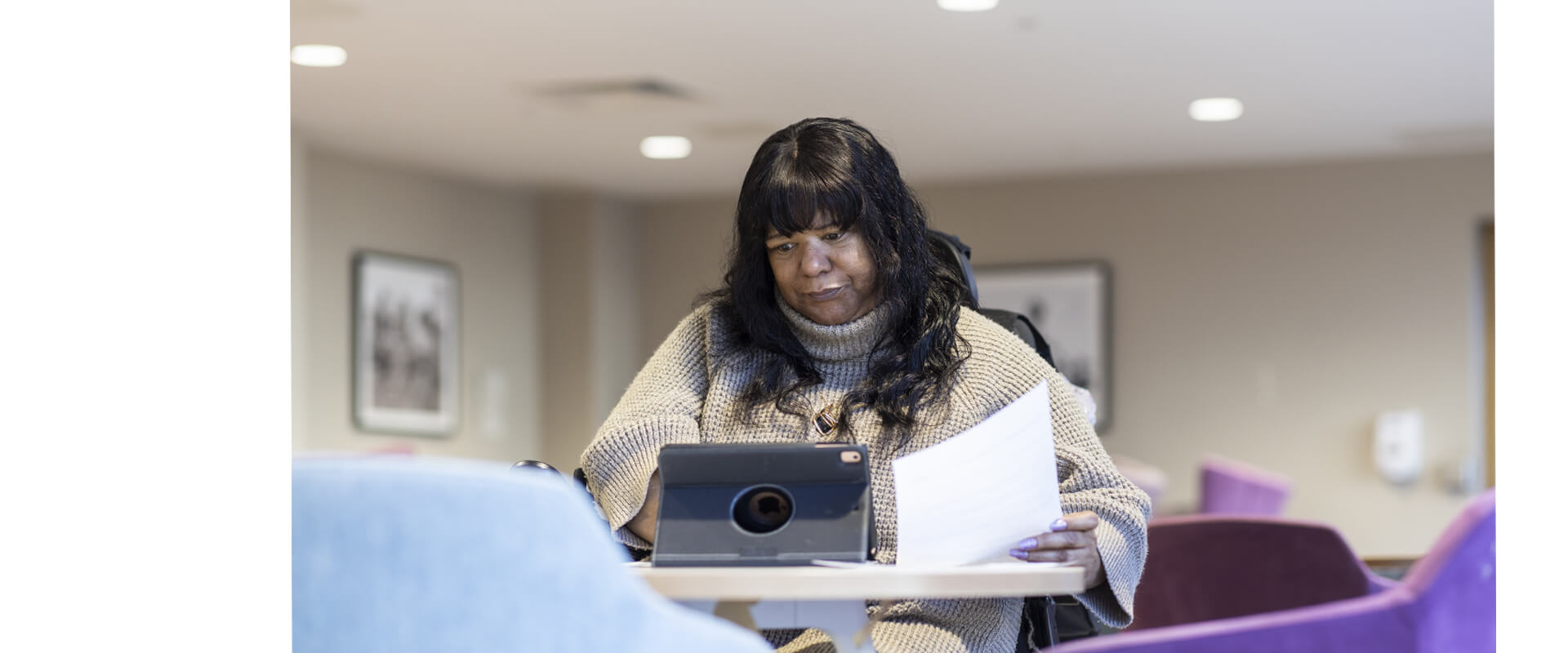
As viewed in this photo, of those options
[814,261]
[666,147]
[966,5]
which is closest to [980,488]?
[814,261]

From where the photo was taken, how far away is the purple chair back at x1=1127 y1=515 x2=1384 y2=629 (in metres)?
2.73

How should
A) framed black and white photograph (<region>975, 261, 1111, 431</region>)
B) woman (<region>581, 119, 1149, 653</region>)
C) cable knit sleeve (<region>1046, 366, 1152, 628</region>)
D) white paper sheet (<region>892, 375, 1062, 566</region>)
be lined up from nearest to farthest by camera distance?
white paper sheet (<region>892, 375, 1062, 566</region>)
cable knit sleeve (<region>1046, 366, 1152, 628</region>)
woman (<region>581, 119, 1149, 653</region>)
framed black and white photograph (<region>975, 261, 1111, 431</region>)

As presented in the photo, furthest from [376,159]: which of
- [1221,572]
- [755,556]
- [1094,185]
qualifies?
[755,556]

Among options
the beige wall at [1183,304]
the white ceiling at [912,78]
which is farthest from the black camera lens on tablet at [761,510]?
the beige wall at [1183,304]

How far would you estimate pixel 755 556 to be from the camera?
1421 mm

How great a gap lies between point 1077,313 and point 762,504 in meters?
6.98

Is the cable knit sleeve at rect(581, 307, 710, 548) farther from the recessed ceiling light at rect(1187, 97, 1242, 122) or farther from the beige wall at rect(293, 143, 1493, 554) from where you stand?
the beige wall at rect(293, 143, 1493, 554)

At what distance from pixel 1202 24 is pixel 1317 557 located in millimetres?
2864

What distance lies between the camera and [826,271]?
1921 millimetres

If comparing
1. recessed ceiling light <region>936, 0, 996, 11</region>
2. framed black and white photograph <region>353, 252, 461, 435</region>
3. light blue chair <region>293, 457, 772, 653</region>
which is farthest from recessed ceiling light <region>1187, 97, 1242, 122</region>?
light blue chair <region>293, 457, 772, 653</region>

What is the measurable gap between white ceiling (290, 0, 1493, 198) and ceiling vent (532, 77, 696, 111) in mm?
31

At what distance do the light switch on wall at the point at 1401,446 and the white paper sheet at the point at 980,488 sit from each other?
267 inches

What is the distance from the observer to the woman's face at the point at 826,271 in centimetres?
191
